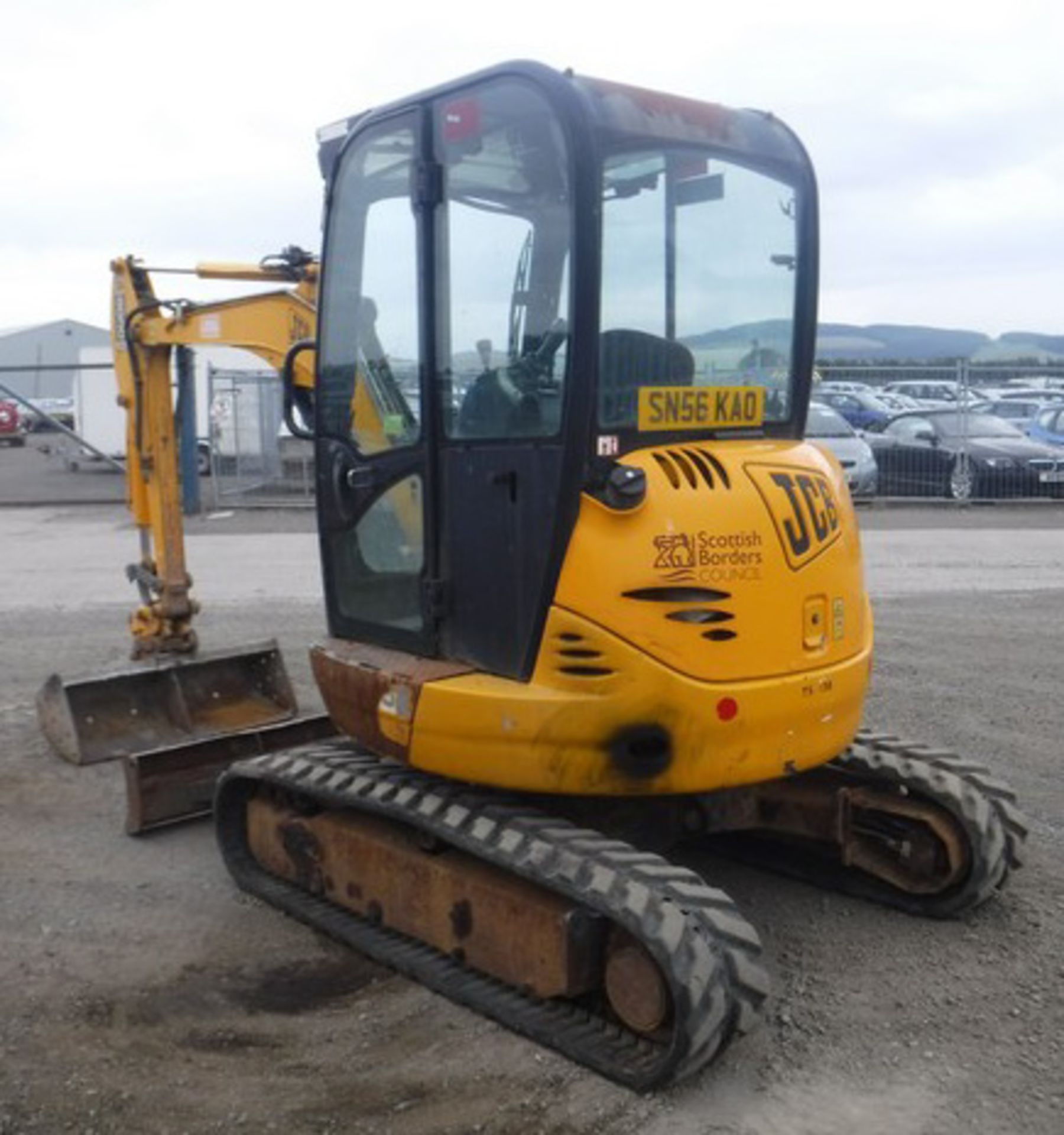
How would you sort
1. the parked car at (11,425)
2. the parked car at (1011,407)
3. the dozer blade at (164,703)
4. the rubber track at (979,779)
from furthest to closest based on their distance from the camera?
the parked car at (11,425)
the parked car at (1011,407)
the dozer blade at (164,703)
the rubber track at (979,779)

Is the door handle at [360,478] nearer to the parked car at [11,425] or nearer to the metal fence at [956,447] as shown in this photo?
the metal fence at [956,447]

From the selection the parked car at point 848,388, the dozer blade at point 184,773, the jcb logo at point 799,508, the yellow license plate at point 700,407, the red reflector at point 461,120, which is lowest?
the dozer blade at point 184,773

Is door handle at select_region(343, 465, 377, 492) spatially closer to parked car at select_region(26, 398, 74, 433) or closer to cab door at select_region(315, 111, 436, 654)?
cab door at select_region(315, 111, 436, 654)

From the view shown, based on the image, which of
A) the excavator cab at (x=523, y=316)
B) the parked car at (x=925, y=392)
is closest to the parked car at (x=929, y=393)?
the parked car at (x=925, y=392)

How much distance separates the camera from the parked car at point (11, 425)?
35.0 metres

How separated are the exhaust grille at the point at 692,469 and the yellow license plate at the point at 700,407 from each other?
10 centimetres

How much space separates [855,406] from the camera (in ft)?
91.0

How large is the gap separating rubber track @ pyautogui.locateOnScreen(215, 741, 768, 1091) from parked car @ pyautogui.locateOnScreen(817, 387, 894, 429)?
21.1 meters

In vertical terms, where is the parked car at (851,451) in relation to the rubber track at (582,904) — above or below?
above

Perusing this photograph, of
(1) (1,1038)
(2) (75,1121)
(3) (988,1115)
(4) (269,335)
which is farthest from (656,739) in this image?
(4) (269,335)

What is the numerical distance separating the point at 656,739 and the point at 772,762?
17.0 inches

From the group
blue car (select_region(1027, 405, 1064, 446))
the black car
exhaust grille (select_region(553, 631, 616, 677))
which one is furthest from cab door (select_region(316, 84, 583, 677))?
blue car (select_region(1027, 405, 1064, 446))

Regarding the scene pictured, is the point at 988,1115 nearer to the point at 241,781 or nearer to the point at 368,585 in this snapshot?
the point at 368,585

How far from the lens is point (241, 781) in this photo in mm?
5352
